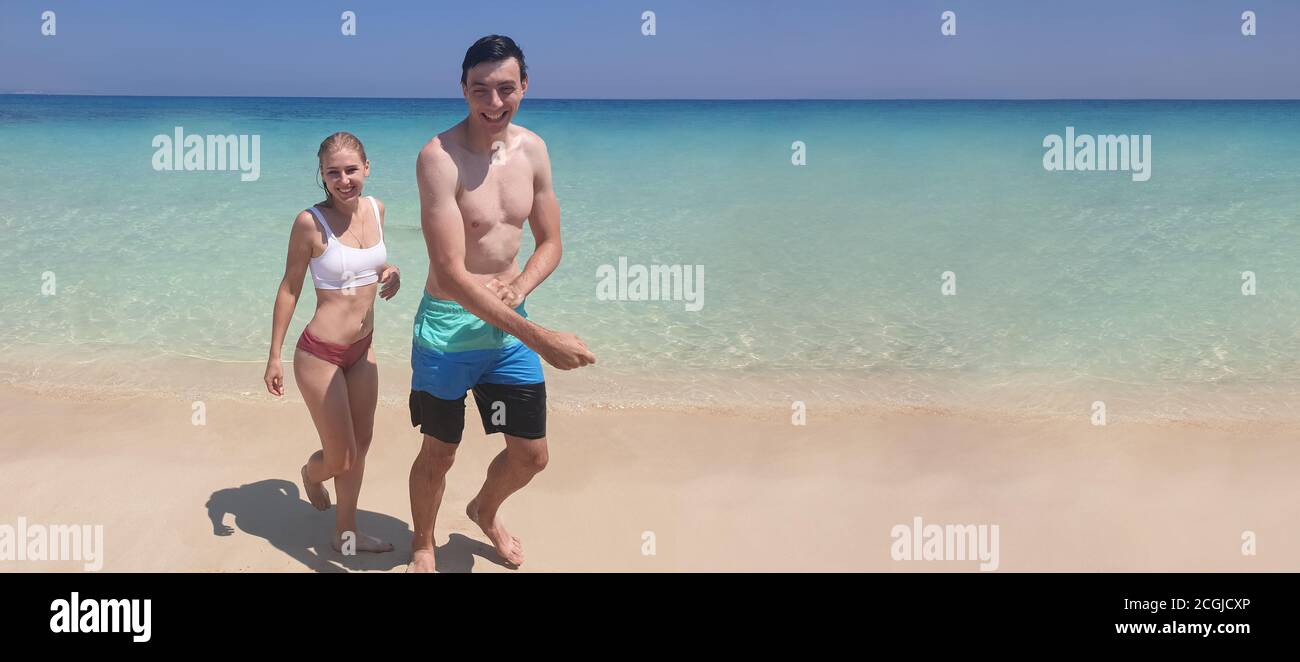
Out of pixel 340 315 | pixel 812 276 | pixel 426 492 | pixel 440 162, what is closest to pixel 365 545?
pixel 426 492

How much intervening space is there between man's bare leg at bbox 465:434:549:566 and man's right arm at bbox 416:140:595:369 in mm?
686

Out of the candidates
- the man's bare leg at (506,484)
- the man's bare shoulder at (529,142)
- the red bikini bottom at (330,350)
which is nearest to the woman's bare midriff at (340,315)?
the red bikini bottom at (330,350)

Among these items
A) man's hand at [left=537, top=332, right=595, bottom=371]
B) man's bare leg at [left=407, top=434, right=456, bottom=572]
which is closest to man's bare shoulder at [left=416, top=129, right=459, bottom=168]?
man's hand at [left=537, top=332, right=595, bottom=371]

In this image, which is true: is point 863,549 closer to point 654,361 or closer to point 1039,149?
point 654,361

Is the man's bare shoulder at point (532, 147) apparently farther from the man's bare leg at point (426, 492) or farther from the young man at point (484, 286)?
the man's bare leg at point (426, 492)

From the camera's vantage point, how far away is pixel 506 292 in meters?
3.35

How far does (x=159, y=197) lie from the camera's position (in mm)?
15258

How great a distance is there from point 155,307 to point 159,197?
797 centimetres

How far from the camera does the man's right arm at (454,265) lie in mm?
3154

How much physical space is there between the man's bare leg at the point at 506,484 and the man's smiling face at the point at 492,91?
1.27 m

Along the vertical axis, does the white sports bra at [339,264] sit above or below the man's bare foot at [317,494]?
above

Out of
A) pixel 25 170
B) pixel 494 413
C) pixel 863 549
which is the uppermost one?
pixel 25 170

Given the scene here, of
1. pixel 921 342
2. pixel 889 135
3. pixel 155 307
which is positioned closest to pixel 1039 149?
pixel 889 135

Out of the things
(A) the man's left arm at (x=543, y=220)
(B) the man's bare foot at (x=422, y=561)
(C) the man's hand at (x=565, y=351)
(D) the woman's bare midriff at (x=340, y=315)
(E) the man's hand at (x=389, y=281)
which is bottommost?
(B) the man's bare foot at (x=422, y=561)
